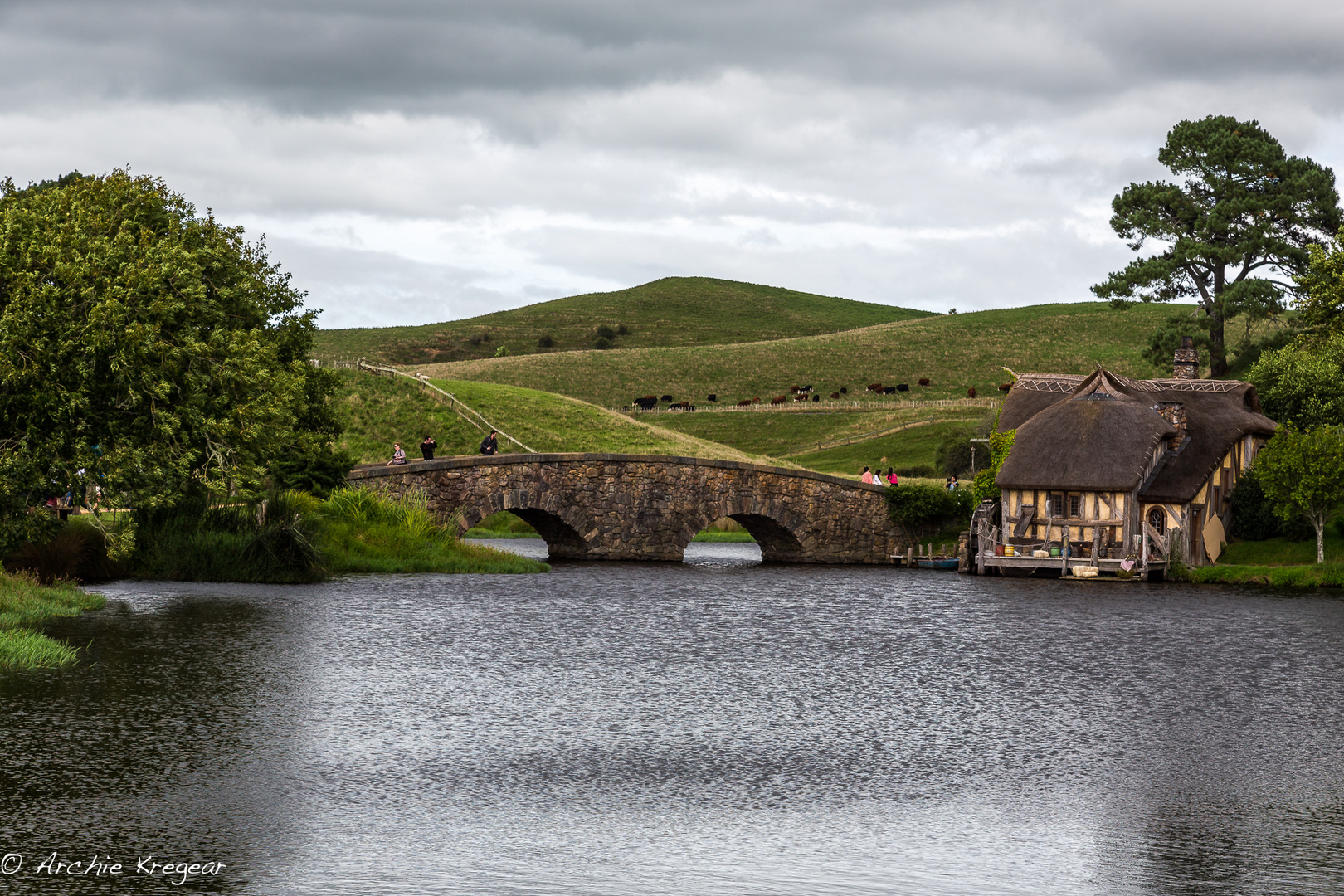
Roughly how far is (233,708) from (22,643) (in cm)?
528

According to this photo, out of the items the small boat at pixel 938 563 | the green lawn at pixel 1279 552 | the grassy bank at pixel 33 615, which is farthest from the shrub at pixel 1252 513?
the grassy bank at pixel 33 615

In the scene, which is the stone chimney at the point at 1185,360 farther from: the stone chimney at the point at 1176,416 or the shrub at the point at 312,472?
the shrub at the point at 312,472

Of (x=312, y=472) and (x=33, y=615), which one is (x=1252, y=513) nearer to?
(x=312, y=472)

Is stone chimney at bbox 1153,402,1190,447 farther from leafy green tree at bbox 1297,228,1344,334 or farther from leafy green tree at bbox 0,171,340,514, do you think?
leafy green tree at bbox 0,171,340,514

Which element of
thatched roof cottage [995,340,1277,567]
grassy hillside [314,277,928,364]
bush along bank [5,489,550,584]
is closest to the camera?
bush along bank [5,489,550,584]

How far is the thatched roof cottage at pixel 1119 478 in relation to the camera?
165 ft

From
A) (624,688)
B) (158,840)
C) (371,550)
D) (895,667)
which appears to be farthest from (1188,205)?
(158,840)

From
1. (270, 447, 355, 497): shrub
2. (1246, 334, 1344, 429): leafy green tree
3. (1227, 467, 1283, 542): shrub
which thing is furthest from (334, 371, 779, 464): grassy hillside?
(1227, 467, 1283, 542): shrub

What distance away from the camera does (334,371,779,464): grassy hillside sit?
74.6 m

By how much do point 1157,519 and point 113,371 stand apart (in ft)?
123

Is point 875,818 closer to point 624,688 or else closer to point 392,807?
point 392,807

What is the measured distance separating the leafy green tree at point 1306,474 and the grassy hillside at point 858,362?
204 feet

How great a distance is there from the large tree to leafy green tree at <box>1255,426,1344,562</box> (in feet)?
84.4

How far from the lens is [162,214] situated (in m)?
43.7
